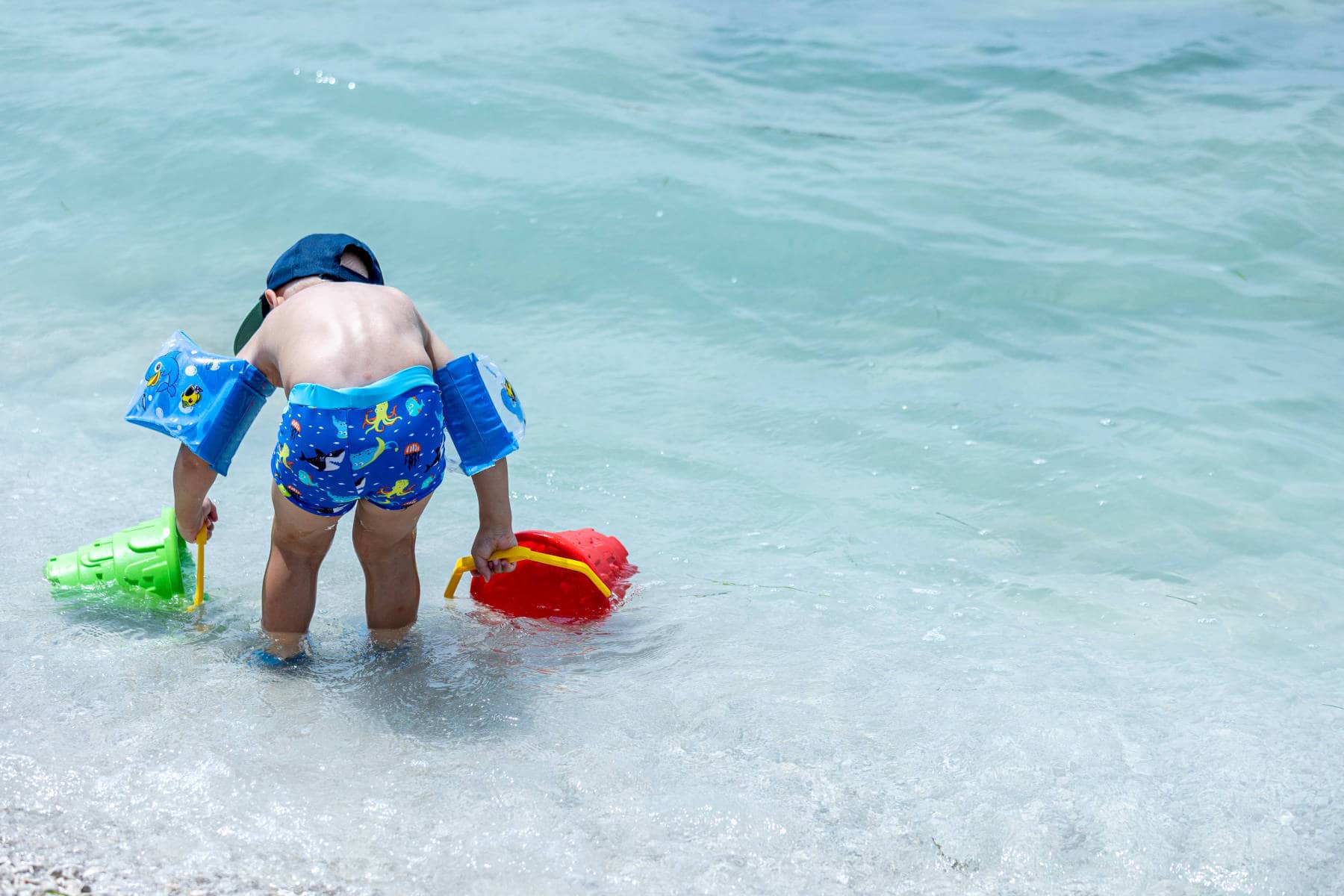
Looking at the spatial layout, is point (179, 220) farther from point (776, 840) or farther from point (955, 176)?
point (776, 840)

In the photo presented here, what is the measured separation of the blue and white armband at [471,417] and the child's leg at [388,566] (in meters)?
0.18

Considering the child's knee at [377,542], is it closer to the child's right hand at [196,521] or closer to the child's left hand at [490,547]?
the child's left hand at [490,547]

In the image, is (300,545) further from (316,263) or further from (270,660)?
(316,263)

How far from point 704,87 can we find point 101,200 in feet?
14.2

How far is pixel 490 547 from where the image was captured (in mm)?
3303

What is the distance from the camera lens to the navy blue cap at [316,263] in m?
3.25

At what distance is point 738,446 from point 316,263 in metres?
2.19

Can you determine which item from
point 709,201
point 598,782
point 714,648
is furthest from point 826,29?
point 598,782

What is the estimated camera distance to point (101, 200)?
7457 millimetres

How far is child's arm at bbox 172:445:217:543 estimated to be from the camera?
312cm

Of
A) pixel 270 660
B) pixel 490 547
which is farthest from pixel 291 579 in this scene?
pixel 490 547

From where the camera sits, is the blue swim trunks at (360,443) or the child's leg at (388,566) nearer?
the blue swim trunks at (360,443)

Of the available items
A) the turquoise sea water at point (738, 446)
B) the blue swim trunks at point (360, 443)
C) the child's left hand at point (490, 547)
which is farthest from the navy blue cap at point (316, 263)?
the turquoise sea water at point (738, 446)

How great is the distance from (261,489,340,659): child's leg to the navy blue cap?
0.58 meters
